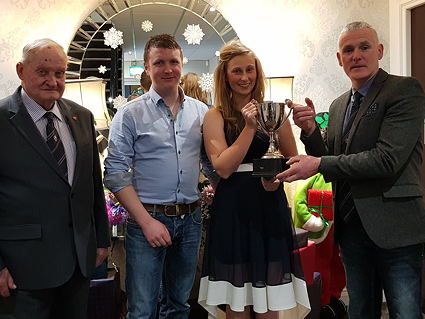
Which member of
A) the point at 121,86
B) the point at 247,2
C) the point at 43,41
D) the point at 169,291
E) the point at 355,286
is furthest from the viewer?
the point at 247,2

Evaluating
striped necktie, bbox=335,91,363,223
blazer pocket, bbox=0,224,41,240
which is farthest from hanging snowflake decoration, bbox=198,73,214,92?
blazer pocket, bbox=0,224,41,240

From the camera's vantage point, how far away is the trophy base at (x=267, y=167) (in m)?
1.53

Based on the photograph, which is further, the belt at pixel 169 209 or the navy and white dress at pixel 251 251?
the belt at pixel 169 209

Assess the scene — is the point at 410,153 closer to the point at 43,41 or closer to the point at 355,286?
the point at 355,286

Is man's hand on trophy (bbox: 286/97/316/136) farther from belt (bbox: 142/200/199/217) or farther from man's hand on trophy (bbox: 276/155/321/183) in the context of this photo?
belt (bbox: 142/200/199/217)

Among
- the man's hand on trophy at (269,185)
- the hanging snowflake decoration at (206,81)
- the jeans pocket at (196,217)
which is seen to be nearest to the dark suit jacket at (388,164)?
the man's hand on trophy at (269,185)

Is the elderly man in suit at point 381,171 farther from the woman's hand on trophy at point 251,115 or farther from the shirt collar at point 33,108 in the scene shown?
the shirt collar at point 33,108

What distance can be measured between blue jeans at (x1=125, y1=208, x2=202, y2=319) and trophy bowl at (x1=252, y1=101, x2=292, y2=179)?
46 centimetres

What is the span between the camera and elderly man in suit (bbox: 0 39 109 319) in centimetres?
149

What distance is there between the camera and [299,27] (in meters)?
3.51

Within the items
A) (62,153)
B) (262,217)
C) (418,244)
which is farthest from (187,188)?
(418,244)

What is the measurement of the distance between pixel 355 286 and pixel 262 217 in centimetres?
52

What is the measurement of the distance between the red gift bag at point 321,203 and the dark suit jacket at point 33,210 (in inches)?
67.1

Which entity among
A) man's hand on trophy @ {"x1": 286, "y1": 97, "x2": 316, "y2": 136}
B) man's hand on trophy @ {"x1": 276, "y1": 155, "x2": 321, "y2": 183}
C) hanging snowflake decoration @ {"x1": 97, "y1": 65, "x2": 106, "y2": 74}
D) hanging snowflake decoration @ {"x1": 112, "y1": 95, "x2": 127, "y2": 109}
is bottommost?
man's hand on trophy @ {"x1": 276, "y1": 155, "x2": 321, "y2": 183}
